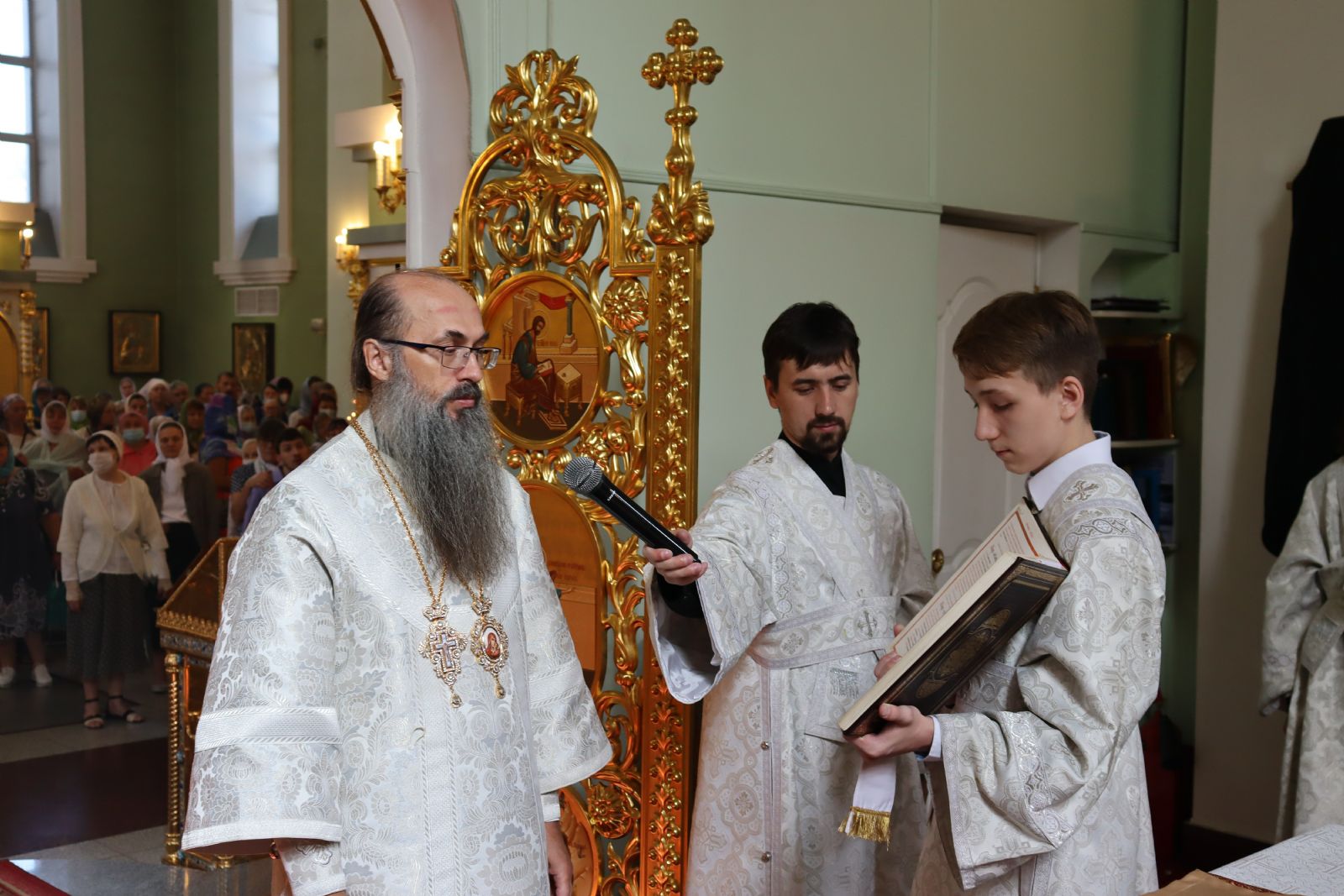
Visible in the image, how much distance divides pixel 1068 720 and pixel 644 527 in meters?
0.75

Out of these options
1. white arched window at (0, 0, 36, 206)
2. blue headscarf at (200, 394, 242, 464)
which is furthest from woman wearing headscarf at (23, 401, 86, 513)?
white arched window at (0, 0, 36, 206)

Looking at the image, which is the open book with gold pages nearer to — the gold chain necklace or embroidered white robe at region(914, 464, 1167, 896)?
embroidered white robe at region(914, 464, 1167, 896)

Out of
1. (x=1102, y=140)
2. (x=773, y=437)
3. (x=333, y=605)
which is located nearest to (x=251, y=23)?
(x=1102, y=140)

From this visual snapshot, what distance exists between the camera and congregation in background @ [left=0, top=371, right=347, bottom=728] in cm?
738

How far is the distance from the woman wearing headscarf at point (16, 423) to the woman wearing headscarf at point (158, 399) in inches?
56.9

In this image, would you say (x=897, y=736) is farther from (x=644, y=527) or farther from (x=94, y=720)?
(x=94, y=720)

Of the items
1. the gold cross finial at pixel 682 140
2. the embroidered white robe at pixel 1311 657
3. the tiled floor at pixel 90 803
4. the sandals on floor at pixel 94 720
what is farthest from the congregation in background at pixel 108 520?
the embroidered white robe at pixel 1311 657

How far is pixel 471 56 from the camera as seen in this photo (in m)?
3.56

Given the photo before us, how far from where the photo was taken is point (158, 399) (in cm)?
1007

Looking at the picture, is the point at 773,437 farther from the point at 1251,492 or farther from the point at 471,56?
the point at 1251,492

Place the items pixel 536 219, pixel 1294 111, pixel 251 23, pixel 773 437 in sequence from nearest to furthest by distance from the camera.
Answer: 1. pixel 536 219
2. pixel 773 437
3. pixel 1294 111
4. pixel 251 23

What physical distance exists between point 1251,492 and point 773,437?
217 centimetres

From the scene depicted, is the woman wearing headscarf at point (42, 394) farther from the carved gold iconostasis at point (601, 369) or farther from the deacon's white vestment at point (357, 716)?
the deacon's white vestment at point (357, 716)

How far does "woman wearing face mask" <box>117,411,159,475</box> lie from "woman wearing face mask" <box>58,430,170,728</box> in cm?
98
